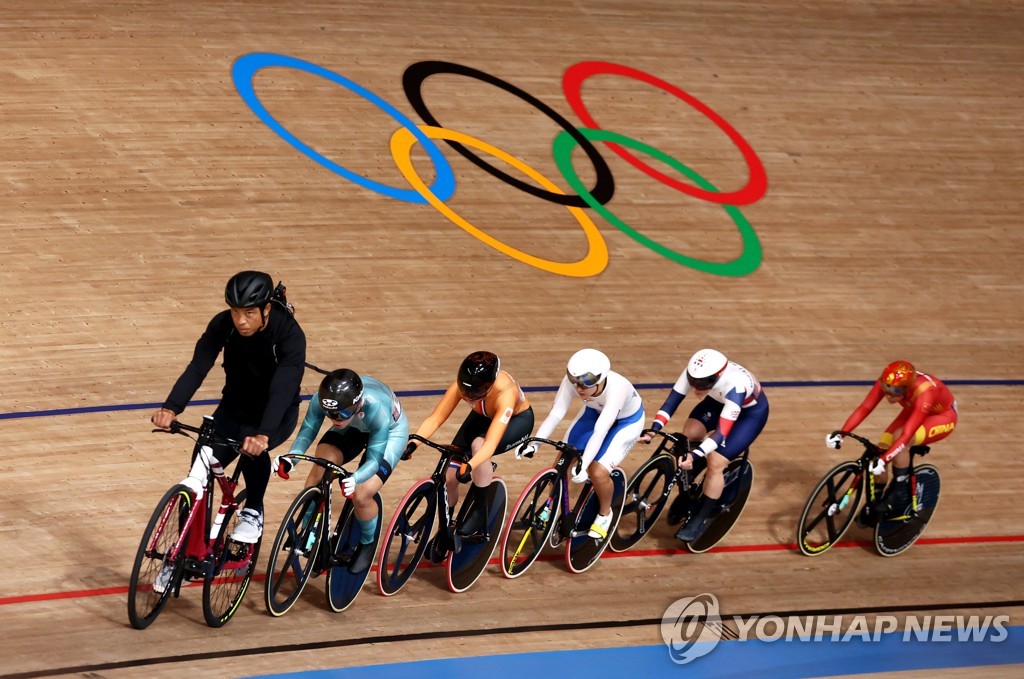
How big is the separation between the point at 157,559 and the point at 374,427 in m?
0.99

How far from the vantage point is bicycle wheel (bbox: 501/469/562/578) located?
570cm

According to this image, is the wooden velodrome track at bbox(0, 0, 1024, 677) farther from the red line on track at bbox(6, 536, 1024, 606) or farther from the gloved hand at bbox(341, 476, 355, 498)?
the gloved hand at bbox(341, 476, 355, 498)

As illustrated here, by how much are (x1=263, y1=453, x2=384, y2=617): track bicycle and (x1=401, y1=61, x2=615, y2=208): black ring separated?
456cm

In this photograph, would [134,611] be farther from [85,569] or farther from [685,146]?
[685,146]

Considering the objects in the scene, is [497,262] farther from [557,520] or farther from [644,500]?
[557,520]

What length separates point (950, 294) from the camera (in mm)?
9133

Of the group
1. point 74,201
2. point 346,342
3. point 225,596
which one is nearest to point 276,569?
point 225,596

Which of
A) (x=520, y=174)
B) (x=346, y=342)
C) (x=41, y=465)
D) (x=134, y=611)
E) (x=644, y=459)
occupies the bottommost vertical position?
(x=41, y=465)

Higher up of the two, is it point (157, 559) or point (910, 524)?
point (910, 524)

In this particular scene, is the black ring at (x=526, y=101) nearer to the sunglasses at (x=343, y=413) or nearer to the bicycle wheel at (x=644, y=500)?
the bicycle wheel at (x=644, y=500)

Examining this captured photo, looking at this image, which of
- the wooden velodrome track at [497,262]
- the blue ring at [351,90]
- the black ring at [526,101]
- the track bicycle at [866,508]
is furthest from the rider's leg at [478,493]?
the black ring at [526,101]

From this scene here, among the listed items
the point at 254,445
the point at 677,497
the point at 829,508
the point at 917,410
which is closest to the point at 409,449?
the point at 254,445

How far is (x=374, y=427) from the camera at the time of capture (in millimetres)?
4926

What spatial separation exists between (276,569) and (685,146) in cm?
614
